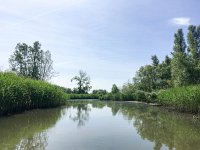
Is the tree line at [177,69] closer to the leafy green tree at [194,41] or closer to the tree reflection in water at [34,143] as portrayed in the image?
the leafy green tree at [194,41]

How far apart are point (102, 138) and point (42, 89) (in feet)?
46.4

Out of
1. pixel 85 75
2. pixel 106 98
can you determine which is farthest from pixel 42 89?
pixel 85 75

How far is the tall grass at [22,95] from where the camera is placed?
1537 centimetres

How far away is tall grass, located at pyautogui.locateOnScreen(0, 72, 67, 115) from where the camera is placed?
50.4 ft

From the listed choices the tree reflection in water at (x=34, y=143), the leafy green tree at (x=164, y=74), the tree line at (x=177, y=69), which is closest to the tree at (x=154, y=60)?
the tree line at (x=177, y=69)

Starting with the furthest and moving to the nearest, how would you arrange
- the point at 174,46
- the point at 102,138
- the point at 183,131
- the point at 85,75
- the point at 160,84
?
1. the point at 85,75
2. the point at 160,84
3. the point at 174,46
4. the point at 183,131
5. the point at 102,138

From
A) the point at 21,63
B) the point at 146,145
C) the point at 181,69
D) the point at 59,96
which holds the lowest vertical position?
the point at 146,145

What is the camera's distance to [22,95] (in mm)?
18281

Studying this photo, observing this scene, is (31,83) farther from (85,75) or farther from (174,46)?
(85,75)

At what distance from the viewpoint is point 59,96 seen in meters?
28.9

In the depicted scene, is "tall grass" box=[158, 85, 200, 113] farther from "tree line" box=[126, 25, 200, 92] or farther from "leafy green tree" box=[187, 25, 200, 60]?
"leafy green tree" box=[187, 25, 200, 60]

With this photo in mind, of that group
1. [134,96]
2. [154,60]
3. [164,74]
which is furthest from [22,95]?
[154,60]

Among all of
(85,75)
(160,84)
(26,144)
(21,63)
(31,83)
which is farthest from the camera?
(85,75)

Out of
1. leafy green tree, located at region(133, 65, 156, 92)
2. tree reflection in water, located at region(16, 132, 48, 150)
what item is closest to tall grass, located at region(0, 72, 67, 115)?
tree reflection in water, located at region(16, 132, 48, 150)
